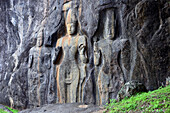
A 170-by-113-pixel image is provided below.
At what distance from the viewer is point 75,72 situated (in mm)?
6922

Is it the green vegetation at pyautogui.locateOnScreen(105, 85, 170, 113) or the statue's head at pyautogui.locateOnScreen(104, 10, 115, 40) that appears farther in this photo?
the statue's head at pyautogui.locateOnScreen(104, 10, 115, 40)

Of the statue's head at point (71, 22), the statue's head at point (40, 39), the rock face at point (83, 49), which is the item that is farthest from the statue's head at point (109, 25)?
the statue's head at point (40, 39)

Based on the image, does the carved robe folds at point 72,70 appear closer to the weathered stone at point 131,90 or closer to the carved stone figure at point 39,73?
the carved stone figure at point 39,73

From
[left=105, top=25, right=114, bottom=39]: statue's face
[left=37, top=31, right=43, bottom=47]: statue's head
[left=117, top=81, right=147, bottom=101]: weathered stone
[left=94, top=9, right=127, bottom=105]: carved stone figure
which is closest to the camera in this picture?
[left=117, top=81, right=147, bottom=101]: weathered stone

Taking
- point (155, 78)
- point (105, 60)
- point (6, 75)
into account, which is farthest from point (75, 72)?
point (6, 75)

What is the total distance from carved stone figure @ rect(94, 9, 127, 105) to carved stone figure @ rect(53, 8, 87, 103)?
1.98 feet

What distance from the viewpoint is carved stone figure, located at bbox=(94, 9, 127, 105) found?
605cm

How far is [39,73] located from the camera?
7.80 meters

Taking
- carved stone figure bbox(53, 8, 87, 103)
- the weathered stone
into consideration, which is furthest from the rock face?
the weathered stone

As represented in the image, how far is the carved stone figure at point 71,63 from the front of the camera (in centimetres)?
682

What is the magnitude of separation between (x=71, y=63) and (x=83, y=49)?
29.1 inches

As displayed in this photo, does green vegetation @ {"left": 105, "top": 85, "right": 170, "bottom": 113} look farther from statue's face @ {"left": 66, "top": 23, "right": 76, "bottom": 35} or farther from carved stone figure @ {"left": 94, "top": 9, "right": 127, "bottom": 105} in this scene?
statue's face @ {"left": 66, "top": 23, "right": 76, "bottom": 35}

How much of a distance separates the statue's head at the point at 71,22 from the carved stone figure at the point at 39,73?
1.36m

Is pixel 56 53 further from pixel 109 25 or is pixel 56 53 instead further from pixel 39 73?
pixel 109 25
